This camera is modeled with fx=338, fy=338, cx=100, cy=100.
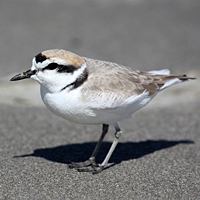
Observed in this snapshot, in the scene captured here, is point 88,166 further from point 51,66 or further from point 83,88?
point 51,66

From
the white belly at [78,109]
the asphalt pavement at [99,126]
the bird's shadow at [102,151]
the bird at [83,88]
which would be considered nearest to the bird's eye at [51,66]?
the bird at [83,88]

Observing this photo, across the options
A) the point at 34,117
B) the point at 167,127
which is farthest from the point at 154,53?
the point at 34,117

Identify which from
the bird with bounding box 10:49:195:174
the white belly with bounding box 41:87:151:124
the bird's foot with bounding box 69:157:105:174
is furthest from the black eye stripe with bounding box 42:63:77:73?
the bird's foot with bounding box 69:157:105:174

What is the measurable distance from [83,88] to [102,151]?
1.46 m

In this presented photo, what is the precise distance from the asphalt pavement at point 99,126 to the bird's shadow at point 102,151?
0.01m

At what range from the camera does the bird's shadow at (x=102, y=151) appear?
14.4ft

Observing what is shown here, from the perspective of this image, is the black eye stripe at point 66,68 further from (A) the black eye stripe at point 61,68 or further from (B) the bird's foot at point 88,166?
(B) the bird's foot at point 88,166

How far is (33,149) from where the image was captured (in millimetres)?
4621

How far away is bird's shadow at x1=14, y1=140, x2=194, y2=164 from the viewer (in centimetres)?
439

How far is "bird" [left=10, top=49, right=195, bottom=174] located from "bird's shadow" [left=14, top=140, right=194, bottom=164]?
0.44 meters

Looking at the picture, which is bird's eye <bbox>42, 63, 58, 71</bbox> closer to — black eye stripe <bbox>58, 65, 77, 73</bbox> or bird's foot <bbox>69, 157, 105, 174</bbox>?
black eye stripe <bbox>58, 65, 77, 73</bbox>

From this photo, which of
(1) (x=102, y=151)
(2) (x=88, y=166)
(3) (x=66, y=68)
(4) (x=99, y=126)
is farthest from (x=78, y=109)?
(4) (x=99, y=126)

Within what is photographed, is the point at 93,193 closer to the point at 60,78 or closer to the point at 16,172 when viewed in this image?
the point at 16,172

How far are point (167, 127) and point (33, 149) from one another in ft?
7.73
